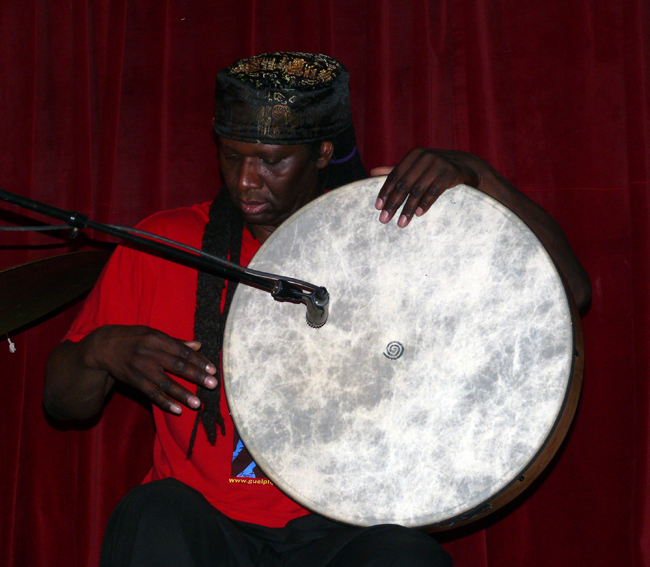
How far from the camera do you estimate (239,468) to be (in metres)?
1.46

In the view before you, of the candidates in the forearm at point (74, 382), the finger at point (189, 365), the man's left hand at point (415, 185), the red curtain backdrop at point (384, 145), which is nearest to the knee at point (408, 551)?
the finger at point (189, 365)

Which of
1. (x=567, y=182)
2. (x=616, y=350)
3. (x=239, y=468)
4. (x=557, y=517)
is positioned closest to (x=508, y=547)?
(x=557, y=517)

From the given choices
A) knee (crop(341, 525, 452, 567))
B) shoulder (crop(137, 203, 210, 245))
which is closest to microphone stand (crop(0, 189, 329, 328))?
knee (crop(341, 525, 452, 567))

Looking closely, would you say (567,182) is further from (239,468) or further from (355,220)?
(239,468)

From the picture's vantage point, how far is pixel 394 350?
1.22 metres

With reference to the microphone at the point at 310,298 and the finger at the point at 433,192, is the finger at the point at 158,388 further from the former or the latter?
the finger at the point at 433,192

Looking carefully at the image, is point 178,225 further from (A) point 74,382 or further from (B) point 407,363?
(B) point 407,363

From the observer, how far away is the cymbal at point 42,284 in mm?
1328

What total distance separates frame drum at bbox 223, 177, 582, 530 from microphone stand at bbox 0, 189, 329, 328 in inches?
3.2

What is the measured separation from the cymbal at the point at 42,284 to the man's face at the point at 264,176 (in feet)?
1.27

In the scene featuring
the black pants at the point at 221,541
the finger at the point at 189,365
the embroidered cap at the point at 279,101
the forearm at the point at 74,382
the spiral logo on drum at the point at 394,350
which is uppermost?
the embroidered cap at the point at 279,101

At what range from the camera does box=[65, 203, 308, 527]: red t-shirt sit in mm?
1454

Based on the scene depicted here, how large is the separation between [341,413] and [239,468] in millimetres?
362

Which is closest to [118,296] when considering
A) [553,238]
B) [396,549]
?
[396,549]
